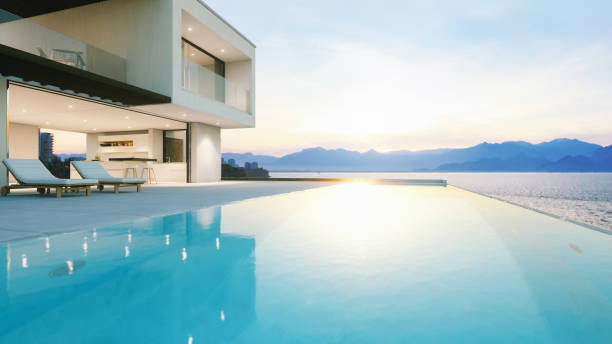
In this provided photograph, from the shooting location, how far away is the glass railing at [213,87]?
36.2ft

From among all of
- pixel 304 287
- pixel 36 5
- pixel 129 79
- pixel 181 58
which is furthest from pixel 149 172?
pixel 304 287

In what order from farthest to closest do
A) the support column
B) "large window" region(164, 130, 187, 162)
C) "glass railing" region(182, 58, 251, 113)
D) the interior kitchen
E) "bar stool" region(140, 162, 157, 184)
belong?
"large window" region(164, 130, 187, 162) → "bar stool" region(140, 162, 157, 184) → "glass railing" region(182, 58, 251, 113) → the interior kitchen → the support column

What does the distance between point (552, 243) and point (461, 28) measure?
18.6 meters

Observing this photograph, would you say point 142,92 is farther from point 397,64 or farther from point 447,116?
point 447,116

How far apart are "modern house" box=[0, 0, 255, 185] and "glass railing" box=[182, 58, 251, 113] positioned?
0.04 metres

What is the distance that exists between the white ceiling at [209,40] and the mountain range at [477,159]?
252 feet

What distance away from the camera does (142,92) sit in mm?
8906

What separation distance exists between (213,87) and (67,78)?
553cm

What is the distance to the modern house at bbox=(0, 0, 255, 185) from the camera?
766 centimetres

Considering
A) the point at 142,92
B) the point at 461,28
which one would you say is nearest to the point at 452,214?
the point at 142,92

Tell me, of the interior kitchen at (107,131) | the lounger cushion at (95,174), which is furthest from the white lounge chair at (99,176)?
the interior kitchen at (107,131)

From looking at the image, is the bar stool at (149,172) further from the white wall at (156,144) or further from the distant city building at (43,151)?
the distant city building at (43,151)

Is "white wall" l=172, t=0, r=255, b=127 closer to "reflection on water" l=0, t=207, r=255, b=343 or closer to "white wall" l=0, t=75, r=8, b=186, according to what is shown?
"white wall" l=0, t=75, r=8, b=186

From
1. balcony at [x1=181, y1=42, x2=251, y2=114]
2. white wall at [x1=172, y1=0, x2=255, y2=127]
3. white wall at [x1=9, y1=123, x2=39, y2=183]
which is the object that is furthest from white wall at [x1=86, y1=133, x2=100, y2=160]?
white wall at [x1=172, y1=0, x2=255, y2=127]
